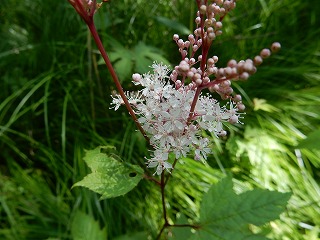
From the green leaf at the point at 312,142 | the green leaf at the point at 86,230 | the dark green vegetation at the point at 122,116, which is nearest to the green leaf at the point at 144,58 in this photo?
the dark green vegetation at the point at 122,116

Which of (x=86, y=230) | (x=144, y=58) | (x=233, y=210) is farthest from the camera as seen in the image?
(x=144, y=58)

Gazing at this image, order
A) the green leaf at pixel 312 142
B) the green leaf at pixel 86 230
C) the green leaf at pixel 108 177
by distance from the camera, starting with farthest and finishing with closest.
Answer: the green leaf at pixel 86 230 < the green leaf at pixel 312 142 < the green leaf at pixel 108 177

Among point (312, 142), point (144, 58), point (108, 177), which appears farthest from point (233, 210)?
point (144, 58)

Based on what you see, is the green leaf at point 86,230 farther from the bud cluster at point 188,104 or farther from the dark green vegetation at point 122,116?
the bud cluster at point 188,104

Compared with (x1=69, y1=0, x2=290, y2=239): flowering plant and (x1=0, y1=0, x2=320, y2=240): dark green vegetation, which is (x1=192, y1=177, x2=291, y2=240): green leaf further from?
(x1=0, y1=0, x2=320, y2=240): dark green vegetation

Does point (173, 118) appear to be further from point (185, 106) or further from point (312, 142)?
point (312, 142)

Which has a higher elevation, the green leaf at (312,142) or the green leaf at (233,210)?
the green leaf at (312,142)

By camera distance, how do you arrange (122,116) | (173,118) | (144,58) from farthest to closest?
1. (122,116)
2. (144,58)
3. (173,118)
